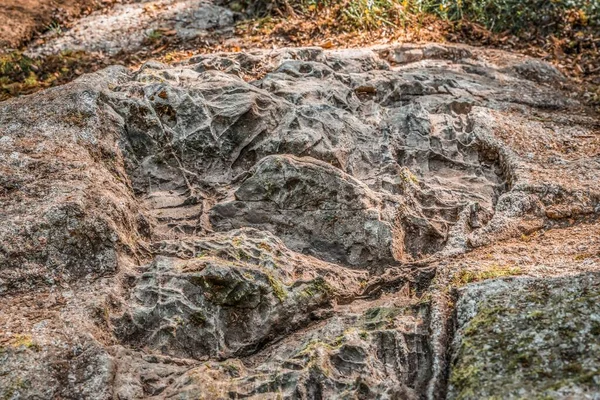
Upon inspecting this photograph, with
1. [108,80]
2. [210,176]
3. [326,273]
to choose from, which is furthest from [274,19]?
[326,273]

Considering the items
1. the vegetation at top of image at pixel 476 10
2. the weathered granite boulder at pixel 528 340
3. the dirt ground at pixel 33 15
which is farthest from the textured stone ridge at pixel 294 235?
the dirt ground at pixel 33 15

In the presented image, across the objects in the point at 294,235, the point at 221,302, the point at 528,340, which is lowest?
the point at 294,235

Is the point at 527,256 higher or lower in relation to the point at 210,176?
higher

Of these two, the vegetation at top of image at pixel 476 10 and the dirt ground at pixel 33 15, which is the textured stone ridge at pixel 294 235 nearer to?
the vegetation at top of image at pixel 476 10

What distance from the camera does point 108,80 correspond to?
5.93 meters

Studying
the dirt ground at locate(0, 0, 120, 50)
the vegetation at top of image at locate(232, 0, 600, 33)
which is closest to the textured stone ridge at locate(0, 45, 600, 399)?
the vegetation at top of image at locate(232, 0, 600, 33)

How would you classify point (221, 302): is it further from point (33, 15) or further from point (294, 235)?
point (33, 15)

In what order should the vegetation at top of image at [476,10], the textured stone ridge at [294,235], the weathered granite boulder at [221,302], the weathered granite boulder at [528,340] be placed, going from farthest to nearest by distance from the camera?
the vegetation at top of image at [476,10] < the weathered granite boulder at [221,302] < the textured stone ridge at [294,235] < the weathered granite boulder at [528,340]

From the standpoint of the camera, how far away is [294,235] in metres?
4.80

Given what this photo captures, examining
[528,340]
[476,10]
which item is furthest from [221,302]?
[476,10]

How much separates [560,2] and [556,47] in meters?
0.87

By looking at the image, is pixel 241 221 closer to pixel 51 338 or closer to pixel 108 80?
pixel 51 338

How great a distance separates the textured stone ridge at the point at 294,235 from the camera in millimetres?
3412

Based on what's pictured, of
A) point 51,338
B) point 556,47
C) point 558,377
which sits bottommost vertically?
point 556,47
